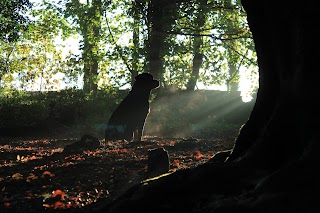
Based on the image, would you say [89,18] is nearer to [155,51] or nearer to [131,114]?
[155,51]

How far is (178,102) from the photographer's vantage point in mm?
28422

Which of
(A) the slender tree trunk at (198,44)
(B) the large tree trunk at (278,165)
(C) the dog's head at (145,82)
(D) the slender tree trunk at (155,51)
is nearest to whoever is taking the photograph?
(B) the large tree trunk at (278,165)

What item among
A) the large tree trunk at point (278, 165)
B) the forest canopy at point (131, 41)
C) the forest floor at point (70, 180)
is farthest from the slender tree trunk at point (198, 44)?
the large tree trunk at point (278, 165)

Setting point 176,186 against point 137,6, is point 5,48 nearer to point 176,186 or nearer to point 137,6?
point 137,6

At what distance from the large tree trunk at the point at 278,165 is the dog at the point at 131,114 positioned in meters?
9.13

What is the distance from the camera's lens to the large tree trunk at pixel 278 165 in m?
2.49

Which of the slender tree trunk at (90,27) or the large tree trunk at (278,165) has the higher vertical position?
the slender tree trunk at (90,27)

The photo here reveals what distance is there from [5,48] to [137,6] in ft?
122

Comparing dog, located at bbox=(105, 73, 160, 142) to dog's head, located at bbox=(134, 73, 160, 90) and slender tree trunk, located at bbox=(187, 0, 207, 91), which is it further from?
slender tree trunk, located at bbox=(187, 0, 207, 91)

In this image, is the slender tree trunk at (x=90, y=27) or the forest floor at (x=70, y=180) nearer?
the forest floor at (x=70, y=180)

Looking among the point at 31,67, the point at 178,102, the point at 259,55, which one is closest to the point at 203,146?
the point at 259,55

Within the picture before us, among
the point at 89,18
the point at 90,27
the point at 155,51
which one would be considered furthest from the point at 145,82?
the point at 90,27

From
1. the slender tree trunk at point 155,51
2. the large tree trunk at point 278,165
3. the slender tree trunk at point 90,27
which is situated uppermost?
the slender tree trunk at point 90,27

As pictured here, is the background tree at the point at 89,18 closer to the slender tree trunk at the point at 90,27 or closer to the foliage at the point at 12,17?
the slender tree trunk at the point at 90,27
